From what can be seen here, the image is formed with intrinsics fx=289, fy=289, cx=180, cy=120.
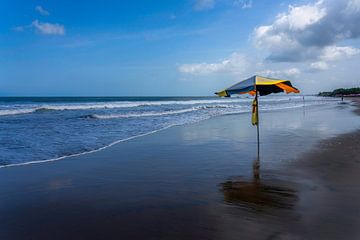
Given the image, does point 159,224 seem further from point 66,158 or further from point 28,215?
point 66,158

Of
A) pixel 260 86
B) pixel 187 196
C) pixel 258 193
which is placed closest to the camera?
pixel 187 196

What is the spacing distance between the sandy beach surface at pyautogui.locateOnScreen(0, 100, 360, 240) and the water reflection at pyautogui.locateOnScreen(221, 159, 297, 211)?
0.05 ft

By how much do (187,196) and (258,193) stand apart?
126 cm

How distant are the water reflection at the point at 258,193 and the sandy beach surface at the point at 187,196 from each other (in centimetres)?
2

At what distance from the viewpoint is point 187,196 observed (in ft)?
16.2

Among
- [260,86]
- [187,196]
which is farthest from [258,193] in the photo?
[260,86]

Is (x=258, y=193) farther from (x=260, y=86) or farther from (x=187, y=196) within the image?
(x=260, y=86)

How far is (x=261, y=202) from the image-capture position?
4.63 m

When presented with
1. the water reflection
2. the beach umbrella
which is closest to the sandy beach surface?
the water reflection

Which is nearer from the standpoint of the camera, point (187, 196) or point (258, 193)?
point (187, 196)

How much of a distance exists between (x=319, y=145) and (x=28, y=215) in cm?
870

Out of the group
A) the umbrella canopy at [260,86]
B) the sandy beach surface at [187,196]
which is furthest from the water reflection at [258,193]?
the umbrella canopy at [260,86]

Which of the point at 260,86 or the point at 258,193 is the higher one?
the point at 260,86

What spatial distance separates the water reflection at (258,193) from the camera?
454 centimetres
